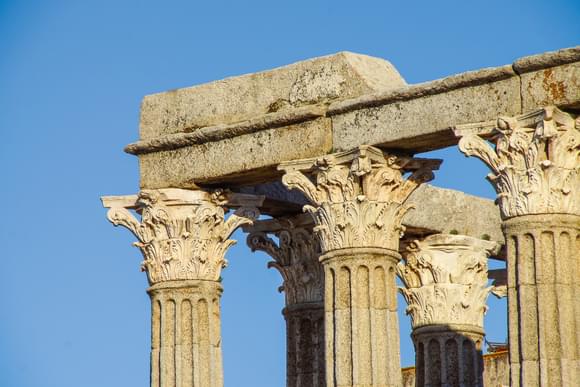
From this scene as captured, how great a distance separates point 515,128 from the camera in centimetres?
3834

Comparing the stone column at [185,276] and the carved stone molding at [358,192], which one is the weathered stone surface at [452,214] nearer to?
the stone column at [185,276]

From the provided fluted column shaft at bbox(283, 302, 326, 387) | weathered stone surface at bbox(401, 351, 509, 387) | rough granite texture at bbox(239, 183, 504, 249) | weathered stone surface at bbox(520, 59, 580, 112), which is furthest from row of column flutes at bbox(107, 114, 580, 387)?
weathered stone surface at bbox(401, 351, 509, 387)

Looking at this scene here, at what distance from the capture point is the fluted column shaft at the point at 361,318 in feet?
132

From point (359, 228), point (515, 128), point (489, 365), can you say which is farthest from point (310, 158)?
point (489, 365)

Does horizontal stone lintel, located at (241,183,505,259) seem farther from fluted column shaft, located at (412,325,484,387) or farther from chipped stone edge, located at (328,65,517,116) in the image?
chipped stone edge, located at (328,65,517,116)

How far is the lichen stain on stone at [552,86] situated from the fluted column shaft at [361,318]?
4.57 meters

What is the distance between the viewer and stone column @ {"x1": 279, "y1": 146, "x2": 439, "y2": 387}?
40344 millimetres

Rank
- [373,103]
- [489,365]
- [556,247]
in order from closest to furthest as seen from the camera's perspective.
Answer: [556,247], [373,103], [489,365]

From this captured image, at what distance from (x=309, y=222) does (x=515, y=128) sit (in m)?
8.37

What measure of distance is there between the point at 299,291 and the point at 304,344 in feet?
3.42

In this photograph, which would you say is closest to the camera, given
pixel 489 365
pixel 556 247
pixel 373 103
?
pixel 556 247

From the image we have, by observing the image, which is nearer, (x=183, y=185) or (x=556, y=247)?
(x=556, y=247)

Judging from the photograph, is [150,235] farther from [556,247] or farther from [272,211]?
[556,247]

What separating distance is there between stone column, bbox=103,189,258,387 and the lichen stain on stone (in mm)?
7660
